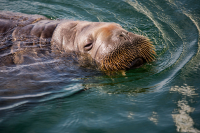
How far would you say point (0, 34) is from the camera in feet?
21.2

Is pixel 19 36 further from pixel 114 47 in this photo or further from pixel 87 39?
pixel 114 47

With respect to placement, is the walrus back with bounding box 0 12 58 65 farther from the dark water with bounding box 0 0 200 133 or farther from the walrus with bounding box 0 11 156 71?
the dark water with bounding box 0 0 200 133

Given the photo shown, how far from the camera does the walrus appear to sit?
486 centimetres

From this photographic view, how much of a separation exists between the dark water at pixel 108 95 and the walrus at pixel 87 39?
312mm

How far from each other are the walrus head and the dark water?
23cm

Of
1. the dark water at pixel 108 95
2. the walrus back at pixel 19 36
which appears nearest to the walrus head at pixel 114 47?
the dark water at pixel 108 95

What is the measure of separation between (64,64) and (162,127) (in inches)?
122

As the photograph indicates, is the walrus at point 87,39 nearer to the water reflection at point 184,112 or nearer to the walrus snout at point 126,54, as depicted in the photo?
the walrus snout at point 126,54

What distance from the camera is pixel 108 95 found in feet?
13.7

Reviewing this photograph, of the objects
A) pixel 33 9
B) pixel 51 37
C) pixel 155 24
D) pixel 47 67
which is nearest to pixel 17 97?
pixel 47 67

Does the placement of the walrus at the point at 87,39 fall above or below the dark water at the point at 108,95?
above

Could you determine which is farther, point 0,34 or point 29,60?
point 0,34

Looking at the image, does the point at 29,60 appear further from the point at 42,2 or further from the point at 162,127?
the point at 42,2

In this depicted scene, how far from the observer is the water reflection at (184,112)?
10.1 feet
